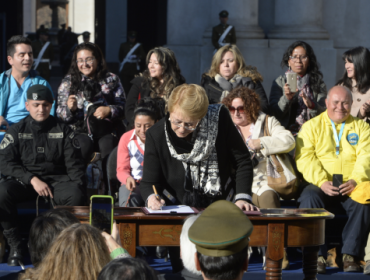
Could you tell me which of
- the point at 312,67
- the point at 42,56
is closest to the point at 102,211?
the point at 312,67

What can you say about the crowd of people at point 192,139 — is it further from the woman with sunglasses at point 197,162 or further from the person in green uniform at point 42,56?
the person in green uniform at point 42,56

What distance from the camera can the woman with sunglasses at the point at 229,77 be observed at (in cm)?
601

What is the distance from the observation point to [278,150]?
518 cm

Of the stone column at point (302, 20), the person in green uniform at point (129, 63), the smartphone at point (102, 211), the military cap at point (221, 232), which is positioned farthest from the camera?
the person in green uniform at point (129, 63)

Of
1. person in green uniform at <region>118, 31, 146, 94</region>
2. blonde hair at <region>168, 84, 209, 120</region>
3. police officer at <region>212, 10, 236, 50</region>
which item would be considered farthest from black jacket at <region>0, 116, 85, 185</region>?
person in green uniform at <region>118, 31, 146, 94</region>

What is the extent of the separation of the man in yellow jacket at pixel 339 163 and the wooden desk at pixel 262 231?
138 cm

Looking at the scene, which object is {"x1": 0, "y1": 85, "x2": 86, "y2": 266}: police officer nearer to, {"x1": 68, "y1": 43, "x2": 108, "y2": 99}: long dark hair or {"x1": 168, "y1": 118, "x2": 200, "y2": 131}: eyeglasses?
{"x1": 68, "y1": 43, "x2": 108, "y2": 99}: long dark hair

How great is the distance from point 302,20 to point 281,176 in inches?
187

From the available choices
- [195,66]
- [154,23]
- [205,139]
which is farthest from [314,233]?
[154,23]

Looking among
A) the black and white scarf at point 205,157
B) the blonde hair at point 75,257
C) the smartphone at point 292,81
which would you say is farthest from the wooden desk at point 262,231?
the smartphone at point 292,81

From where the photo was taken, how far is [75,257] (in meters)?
2.33

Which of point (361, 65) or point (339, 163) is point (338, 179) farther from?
point (361, 65)

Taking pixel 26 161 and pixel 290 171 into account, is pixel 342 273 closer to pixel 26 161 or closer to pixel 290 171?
pixel 290 171

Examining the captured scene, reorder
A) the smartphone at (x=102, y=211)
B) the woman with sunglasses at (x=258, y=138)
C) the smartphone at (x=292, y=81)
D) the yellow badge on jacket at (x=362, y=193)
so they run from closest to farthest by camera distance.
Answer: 1. the smartphone at (x=102, y=211)
2. the yellow badge on jacket at (x=362, y=193)
3. the woman with sunglasses at (x=258, y=138)
4. the smartphone at (x=292, y=81)
